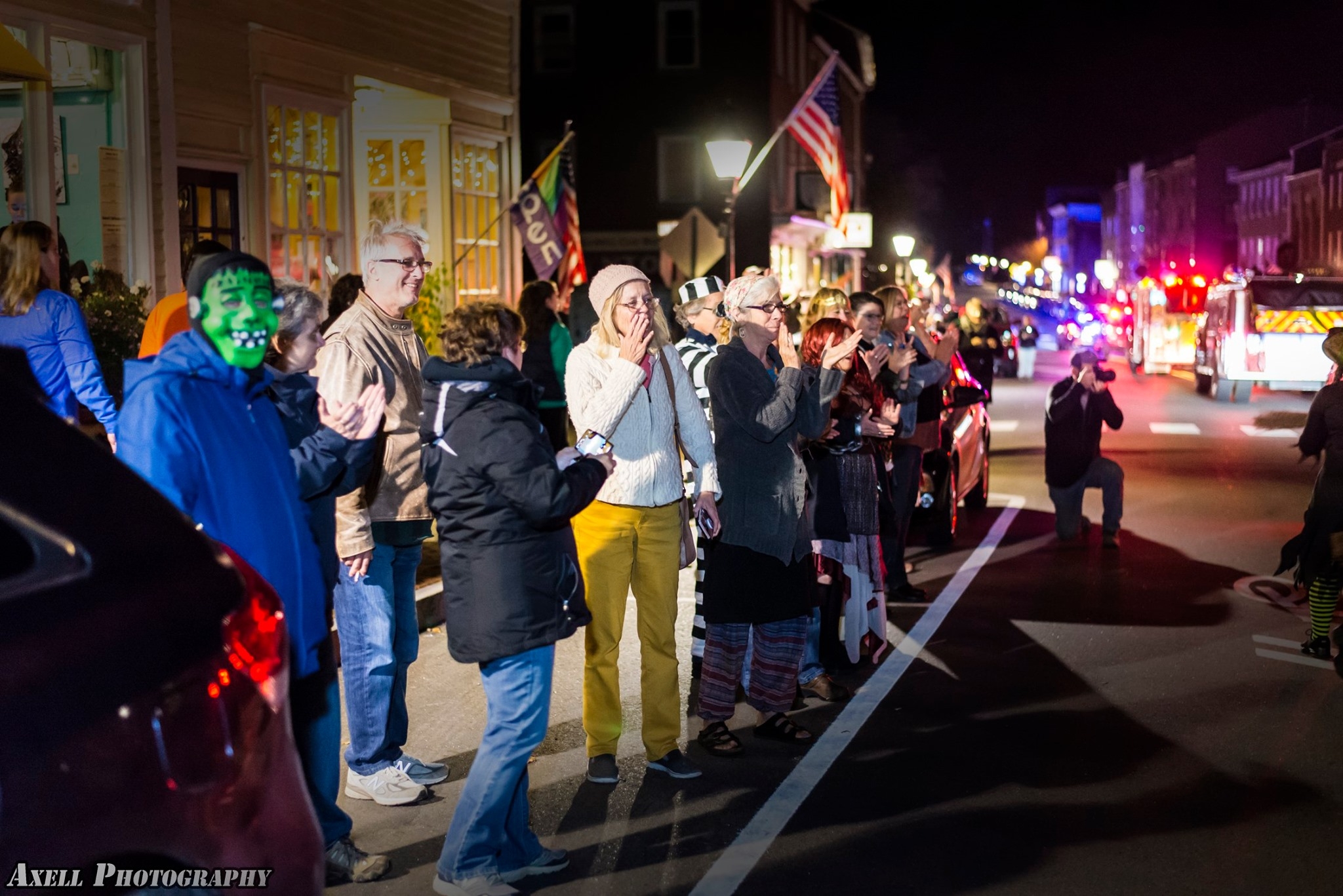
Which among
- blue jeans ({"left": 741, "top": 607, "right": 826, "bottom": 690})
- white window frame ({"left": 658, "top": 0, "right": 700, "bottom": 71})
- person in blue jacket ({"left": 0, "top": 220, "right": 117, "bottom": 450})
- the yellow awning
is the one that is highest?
white window frame ({"left": 658, "top": 0, "right": 700, "bottom": 71})

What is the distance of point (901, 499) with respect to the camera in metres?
10.2

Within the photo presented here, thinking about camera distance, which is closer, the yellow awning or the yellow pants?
the yellow pants

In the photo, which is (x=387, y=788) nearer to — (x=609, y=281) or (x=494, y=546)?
(x=494, y=546)

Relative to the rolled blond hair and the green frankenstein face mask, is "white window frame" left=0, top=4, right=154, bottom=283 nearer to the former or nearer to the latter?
the rolled blond hair

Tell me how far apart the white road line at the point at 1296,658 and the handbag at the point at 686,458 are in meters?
3.60

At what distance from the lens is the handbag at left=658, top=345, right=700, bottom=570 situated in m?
6.02

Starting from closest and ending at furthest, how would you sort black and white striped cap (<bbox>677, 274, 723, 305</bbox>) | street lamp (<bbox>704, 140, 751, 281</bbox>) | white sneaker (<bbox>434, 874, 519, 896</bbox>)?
white sneaker (<bbox>434, 874, 519, 896</bbox>) < black and white striped cap (<bbox>677, 274, 723, 305</bbox>) < street lamp (<bbox>704, 140, 751, 281</bbox>)

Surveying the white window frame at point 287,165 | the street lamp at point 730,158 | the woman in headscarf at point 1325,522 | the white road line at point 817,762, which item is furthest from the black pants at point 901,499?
the street lamp at point 730,158

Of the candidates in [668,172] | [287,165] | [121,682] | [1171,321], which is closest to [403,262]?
[121,682]

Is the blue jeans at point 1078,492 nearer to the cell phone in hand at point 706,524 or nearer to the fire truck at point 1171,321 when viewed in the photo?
the cell phone in hand at point 706,524

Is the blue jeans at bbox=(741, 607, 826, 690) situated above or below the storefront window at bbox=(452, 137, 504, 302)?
below

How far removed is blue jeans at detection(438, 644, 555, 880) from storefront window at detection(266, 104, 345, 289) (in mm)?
9069

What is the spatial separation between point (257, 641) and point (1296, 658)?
6.57m

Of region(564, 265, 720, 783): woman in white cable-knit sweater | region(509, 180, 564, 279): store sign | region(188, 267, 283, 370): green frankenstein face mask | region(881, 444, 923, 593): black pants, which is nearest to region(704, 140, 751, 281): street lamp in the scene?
region(509, 180, 564, 279): store sign
